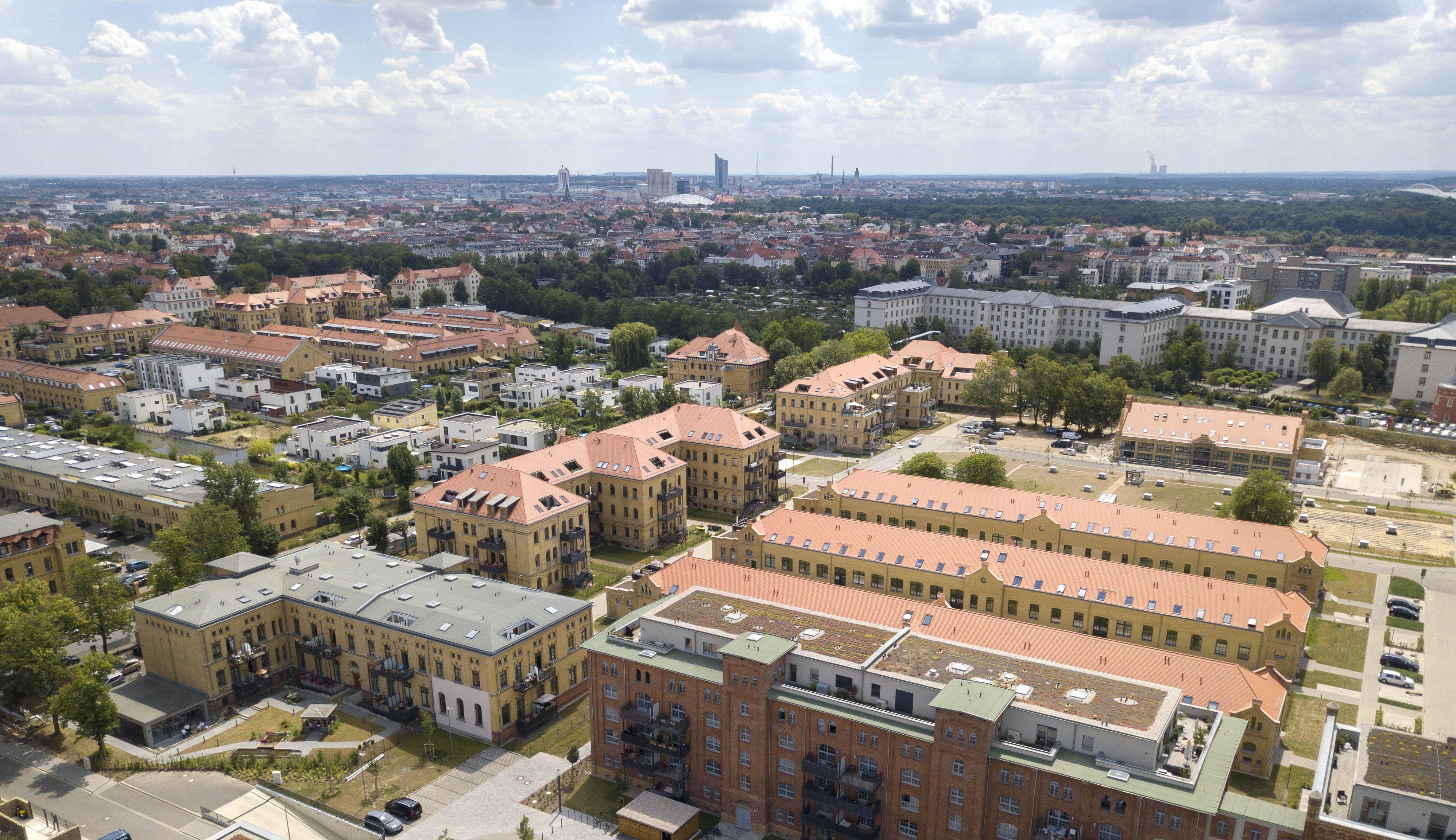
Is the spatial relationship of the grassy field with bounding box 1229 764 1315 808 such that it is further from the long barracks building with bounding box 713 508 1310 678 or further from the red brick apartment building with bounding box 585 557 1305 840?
the long barracks building with bounding box 713 508 1310 678

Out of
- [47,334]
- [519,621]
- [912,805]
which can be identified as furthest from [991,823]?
[47,334]

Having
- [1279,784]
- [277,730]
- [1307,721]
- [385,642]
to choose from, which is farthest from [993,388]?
[277,730]

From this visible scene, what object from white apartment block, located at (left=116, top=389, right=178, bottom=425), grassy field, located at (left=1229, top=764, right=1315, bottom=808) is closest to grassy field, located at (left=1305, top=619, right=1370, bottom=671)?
grassy field, located at (left=1229, top=764, right=1315, bottom=808)

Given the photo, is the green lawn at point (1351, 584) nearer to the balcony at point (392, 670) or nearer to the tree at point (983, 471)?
the tree at point (983, 471)

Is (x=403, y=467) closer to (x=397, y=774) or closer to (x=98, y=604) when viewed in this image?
(x=98, y=604)

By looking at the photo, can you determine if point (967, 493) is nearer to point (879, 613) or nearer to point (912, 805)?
point (879, 613)

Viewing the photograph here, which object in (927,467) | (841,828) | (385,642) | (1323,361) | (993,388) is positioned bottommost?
(841,828)
